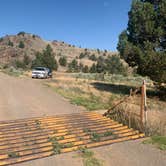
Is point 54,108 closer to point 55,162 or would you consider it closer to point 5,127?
point 5,127

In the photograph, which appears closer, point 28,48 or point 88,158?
point 88,158

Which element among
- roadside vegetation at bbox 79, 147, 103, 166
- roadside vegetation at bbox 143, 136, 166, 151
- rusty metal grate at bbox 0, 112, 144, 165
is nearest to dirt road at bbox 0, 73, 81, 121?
rusty metal grate at bbox 0, 112, 144, 165

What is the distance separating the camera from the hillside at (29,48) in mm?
76031

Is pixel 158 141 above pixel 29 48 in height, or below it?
below

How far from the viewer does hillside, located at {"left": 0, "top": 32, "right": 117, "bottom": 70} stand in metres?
76.0

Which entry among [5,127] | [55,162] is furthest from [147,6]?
[55,162]

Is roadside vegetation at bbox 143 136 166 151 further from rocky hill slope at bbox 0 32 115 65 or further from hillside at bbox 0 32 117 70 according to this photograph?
rocky hill slope at bbox 0 32 115 65

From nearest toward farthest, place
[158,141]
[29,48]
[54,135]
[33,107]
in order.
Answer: [158,141]
[54,135]
[33,107]
[29,48]

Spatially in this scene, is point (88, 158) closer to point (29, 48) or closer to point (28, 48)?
point (28, 48)

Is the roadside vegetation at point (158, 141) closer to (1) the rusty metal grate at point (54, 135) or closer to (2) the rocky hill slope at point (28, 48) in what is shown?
(1) the rusty metal grate at point (54, 135)

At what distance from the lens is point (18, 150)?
6.31 m

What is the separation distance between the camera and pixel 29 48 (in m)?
88.2

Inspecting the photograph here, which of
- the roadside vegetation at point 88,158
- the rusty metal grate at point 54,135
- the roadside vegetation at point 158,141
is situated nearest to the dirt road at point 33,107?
the rusty metal grate at point 54,135

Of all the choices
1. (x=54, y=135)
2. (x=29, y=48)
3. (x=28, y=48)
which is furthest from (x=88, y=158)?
(x=29, y=48)
